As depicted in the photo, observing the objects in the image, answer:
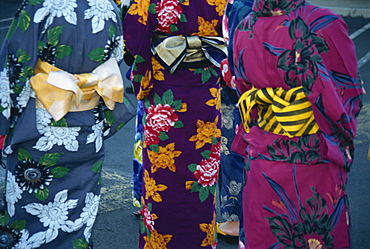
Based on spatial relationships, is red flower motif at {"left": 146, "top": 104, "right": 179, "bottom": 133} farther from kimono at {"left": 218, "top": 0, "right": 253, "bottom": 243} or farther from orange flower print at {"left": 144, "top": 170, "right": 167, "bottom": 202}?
kimono at {"left": 218, "top": 0, "right": 253, "bottom": 243}

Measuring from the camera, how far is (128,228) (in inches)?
184

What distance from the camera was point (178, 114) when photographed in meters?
3.87

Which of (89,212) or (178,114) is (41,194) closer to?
(89,212)

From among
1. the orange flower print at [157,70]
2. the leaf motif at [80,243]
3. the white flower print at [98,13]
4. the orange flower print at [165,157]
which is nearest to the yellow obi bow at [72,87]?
the white flower print at [98,13]

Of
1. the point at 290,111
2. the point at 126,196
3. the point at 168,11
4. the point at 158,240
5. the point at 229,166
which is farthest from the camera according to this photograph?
the point at 126,196

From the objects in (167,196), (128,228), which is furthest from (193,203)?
(128,228)

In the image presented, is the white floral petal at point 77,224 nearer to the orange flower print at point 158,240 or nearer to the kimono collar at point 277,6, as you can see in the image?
the orange flower print at point 158,240

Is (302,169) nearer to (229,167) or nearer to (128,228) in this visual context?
(229,167)

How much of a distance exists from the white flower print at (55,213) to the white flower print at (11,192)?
74 mm

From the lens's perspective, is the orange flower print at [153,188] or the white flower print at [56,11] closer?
the white flower print at [56,11]

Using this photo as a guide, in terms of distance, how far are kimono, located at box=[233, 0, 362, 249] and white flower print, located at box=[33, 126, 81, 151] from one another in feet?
3.17

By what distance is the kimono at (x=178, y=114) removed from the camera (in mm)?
3742

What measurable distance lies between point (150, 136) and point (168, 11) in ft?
2.62

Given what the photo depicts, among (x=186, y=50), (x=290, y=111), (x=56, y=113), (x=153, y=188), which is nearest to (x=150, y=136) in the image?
(x=153, y=188)
